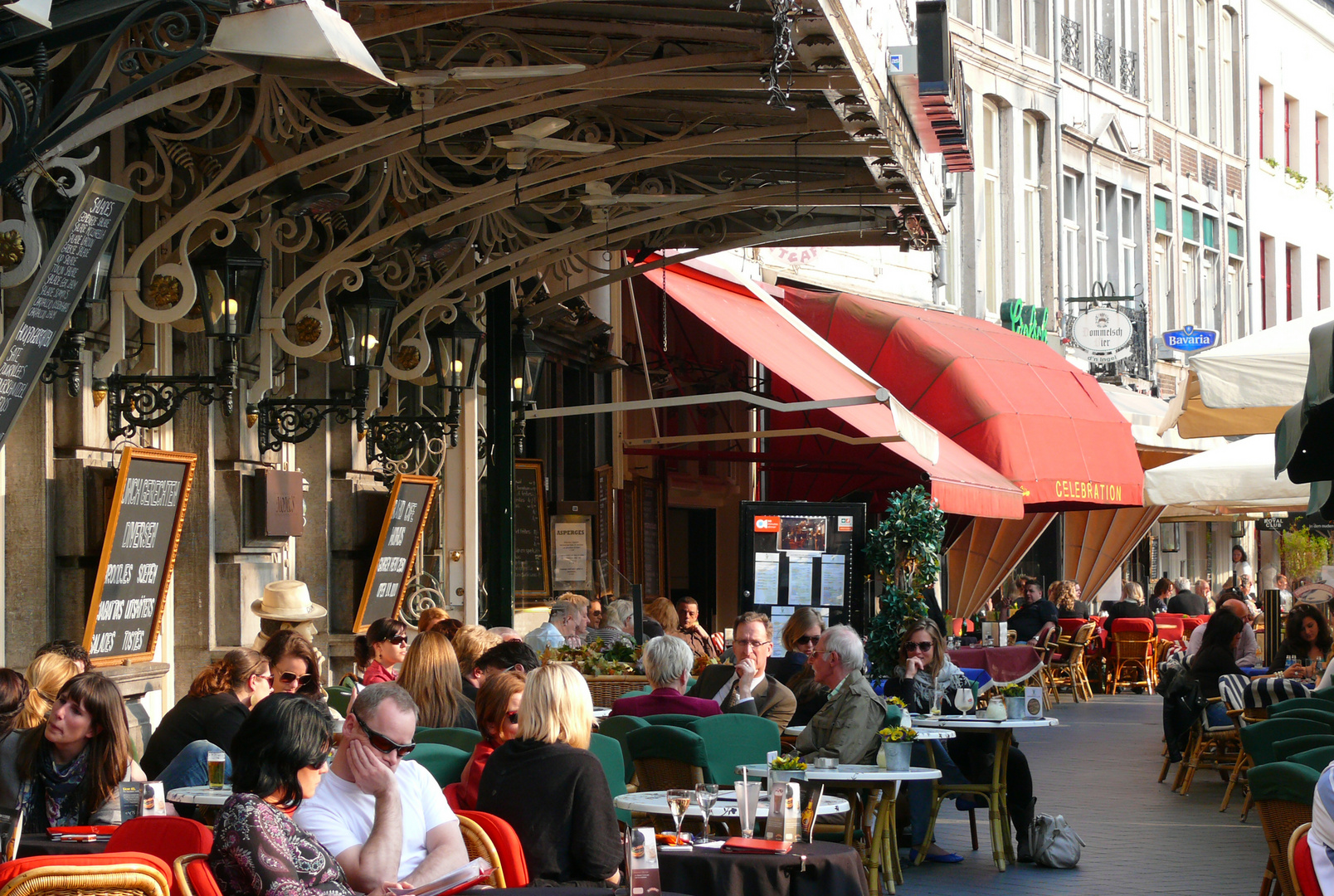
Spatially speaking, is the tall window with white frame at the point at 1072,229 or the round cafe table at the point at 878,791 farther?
the tall window with white frame at the point at 1072,229

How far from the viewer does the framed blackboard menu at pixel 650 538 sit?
18797 mm

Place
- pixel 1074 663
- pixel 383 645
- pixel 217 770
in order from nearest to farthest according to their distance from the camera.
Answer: pixel 217 770, pixel 383 645, pixel 1074 663

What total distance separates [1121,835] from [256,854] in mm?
7639

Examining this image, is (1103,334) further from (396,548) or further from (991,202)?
(396,548)

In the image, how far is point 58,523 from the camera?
28.1 ft

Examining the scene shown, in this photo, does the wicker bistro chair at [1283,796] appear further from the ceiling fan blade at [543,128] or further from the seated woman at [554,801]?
the ceiling fan blade at [543,128]

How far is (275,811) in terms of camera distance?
459 cm

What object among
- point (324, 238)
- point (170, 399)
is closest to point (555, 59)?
point (170, 399)

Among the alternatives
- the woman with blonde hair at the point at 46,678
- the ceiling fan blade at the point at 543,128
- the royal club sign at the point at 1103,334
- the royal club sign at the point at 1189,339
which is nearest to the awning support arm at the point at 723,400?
the ceiling fan blade at the point at 543,128

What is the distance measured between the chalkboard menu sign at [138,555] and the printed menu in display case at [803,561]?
8230 millimetres

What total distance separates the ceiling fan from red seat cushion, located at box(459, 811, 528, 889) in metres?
4.85

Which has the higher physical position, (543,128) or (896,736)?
(543,128)

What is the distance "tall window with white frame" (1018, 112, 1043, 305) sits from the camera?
27031 millimetres

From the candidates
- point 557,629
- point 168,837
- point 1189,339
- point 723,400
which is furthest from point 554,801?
point 1189,339
